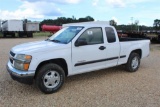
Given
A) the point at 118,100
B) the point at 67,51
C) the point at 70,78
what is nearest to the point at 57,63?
the point at 67,51

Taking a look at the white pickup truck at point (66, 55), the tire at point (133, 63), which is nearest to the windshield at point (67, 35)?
the white pickup truck at point (66, 55)

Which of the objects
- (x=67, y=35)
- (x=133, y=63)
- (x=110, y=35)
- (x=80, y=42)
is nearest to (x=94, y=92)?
(x=80, y=42)

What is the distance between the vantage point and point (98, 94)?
18.5 feet

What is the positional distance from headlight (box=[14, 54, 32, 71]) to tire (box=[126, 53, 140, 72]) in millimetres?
3953

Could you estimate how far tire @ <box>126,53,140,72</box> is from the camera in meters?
7.92

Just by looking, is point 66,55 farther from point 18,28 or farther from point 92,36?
point 18,28

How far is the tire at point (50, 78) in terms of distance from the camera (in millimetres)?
5488

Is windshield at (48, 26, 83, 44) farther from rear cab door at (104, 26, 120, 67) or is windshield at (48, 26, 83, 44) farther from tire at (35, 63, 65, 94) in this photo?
rear cab door at (104, 26, 120, 67)

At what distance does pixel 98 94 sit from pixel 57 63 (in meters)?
1.38

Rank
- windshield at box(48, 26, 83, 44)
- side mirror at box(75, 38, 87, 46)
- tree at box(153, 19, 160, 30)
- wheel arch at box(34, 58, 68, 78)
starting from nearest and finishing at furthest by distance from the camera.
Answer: wheel arch at box(34, 58, 68, 78) < side mirror at box(75, 38, 87, 46) < windshield at box(48, 26, 83, 44) < tree at box(153, 19, 160, 30)

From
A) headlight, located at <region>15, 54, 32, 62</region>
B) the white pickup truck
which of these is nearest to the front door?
the white pickup truck

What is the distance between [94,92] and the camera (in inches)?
228

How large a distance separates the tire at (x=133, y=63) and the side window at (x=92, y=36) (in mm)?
1729

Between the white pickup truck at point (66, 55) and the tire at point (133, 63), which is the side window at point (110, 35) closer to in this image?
the white pickup truck at point (66, 55)
